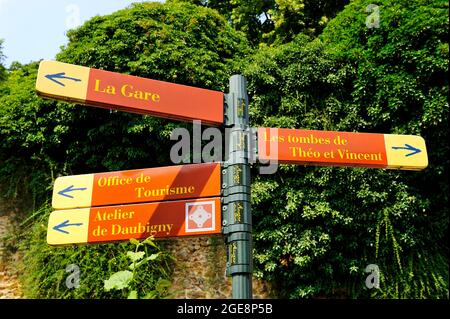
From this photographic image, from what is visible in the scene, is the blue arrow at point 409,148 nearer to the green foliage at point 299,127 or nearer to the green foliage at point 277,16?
the green foliage at point 299,127

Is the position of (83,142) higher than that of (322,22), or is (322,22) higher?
(322,22)

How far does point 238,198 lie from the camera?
311cm

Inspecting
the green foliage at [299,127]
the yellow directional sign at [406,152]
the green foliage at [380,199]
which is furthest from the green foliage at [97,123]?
the yellow directional sign at [406,152]

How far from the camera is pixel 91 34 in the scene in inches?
340

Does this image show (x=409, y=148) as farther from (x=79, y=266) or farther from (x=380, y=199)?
(x=79, y=266)

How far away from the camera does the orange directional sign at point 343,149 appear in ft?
11.3

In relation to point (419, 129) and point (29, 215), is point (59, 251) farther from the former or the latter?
point (419, 129)

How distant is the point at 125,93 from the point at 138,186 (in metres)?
0.74

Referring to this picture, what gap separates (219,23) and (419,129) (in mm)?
4735

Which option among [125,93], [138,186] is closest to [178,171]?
[138,186]

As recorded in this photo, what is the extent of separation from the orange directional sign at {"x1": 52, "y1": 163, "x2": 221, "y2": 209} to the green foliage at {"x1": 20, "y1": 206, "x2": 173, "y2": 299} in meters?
3.98

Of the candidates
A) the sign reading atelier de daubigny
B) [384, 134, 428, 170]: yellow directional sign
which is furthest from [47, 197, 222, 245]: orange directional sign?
[384, 134, 428, 170]: yellow directional sign

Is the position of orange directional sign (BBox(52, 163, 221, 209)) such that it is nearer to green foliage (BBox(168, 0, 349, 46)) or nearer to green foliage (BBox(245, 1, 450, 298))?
green foliage (BBox(245, 1, 450, 298))

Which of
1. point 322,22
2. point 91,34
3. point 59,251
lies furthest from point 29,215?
point 322,22
